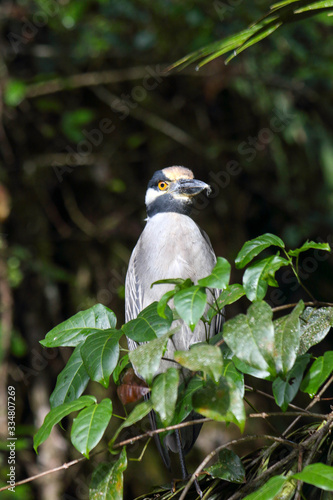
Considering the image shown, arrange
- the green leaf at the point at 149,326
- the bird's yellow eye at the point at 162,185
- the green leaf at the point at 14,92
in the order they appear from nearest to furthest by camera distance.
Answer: the green leaf at the point at 149,326 → the bird's yellow eye at the point at 162,185 → the green leaf at the point at 14,92

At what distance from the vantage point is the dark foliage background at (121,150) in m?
3.46

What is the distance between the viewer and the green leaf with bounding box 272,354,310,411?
3.12 ft

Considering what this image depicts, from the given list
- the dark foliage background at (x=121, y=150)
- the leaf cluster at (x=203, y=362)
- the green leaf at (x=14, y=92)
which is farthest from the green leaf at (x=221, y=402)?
the green leaf at (x=14, y=92)

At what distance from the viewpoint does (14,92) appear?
11.1ft

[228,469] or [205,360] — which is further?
[228,469]

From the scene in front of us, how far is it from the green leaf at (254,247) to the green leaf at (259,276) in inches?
1.1

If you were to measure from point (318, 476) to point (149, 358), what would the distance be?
0.29 meters

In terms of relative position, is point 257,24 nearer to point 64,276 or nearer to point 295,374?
point 295,374

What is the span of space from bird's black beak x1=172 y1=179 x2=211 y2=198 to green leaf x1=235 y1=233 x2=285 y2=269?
123 centimetres

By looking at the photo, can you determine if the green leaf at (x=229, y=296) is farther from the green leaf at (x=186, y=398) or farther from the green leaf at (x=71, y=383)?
the green leaf at (x=71, y=383)

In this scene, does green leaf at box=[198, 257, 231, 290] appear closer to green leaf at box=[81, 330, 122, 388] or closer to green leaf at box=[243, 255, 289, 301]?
green leaf at box=[243, 255, 289, 301]

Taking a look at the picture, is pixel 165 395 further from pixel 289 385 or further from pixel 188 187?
pixel 188 187

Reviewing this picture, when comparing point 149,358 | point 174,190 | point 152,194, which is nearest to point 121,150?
point 152,194

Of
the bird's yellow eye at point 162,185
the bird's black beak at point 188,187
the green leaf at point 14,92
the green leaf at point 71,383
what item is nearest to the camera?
the green leaf at point 71,383
